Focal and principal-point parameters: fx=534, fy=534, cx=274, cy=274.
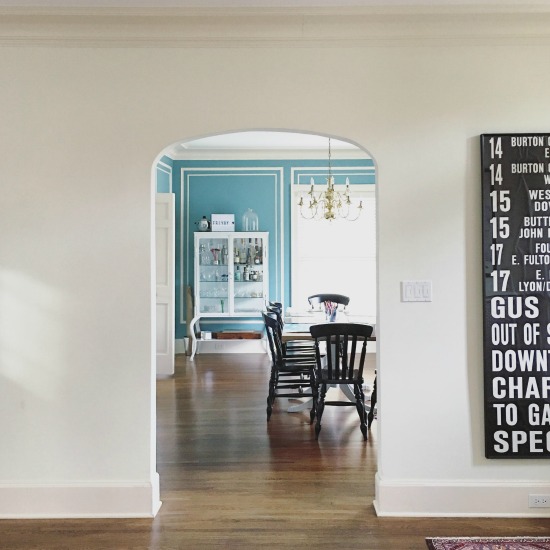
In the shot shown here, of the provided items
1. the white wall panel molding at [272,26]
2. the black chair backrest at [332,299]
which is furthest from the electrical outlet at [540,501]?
the black chair backrest at [332,299]

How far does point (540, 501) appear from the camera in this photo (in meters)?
2.84

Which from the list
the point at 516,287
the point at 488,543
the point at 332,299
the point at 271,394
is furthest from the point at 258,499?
the point at 332,299

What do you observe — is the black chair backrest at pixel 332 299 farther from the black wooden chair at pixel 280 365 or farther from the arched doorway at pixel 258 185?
the black wooden chair at pixel 280 365

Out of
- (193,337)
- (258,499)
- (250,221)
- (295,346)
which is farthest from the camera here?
(250,221)

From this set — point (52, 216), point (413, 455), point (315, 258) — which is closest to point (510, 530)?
point (413, 455)

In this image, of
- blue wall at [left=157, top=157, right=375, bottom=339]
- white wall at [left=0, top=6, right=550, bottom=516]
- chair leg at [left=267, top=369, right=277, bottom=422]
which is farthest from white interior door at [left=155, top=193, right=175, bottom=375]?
white wall at [left=0, top=6, right=550, bottom=516]

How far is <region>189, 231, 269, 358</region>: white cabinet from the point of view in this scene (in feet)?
24.3

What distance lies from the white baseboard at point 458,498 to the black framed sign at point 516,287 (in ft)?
0.58

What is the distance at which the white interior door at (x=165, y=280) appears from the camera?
20.5 feet

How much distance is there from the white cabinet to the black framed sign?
187 inches

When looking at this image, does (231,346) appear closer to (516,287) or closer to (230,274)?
(230,274)

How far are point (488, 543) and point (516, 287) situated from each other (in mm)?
1291

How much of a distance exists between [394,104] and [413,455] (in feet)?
6.28

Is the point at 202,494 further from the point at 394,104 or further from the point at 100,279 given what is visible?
the point at 394,104
